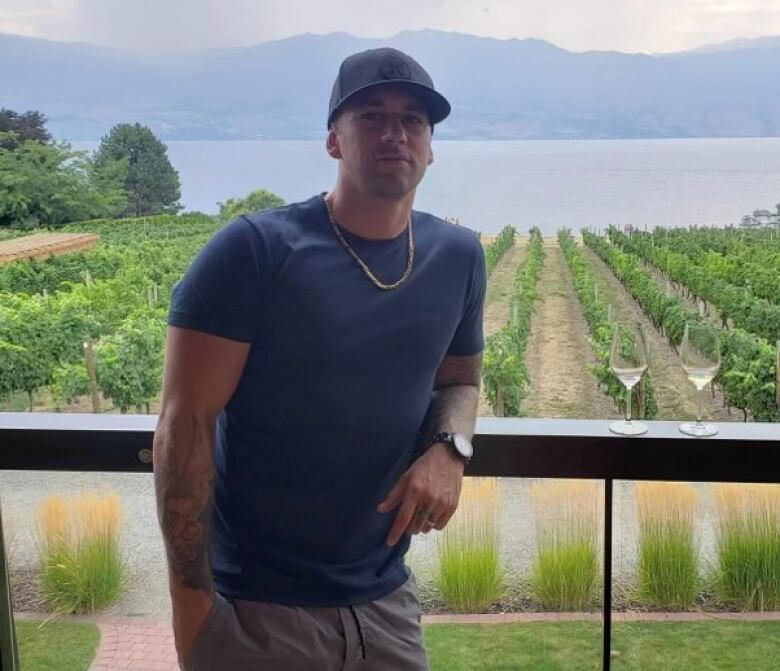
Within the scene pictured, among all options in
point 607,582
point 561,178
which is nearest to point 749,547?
point 607,582

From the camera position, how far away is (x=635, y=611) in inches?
63.3

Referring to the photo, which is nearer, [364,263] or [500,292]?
[364,263]

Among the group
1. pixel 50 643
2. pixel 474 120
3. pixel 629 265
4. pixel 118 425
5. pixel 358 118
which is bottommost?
pixel 50 643

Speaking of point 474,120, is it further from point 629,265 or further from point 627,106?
point 629,265

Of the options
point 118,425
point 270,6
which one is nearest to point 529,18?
point 270,6

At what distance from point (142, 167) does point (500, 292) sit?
0.88 m

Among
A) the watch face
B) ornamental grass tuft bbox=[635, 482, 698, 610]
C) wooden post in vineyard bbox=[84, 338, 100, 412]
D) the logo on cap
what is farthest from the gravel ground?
the logo on cap

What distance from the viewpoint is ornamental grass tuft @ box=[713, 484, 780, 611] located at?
1.55m

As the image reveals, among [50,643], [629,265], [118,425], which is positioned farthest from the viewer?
[629,265]

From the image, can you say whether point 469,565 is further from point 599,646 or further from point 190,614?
point 190,614

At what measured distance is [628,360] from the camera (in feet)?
4.93

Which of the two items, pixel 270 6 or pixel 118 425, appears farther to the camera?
pixel 270 6

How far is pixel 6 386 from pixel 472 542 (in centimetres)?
112

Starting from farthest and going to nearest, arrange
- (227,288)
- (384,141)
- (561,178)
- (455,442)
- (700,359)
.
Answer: (561,178)
(700,359)
(455,442)
(384,141)
(227,288)
